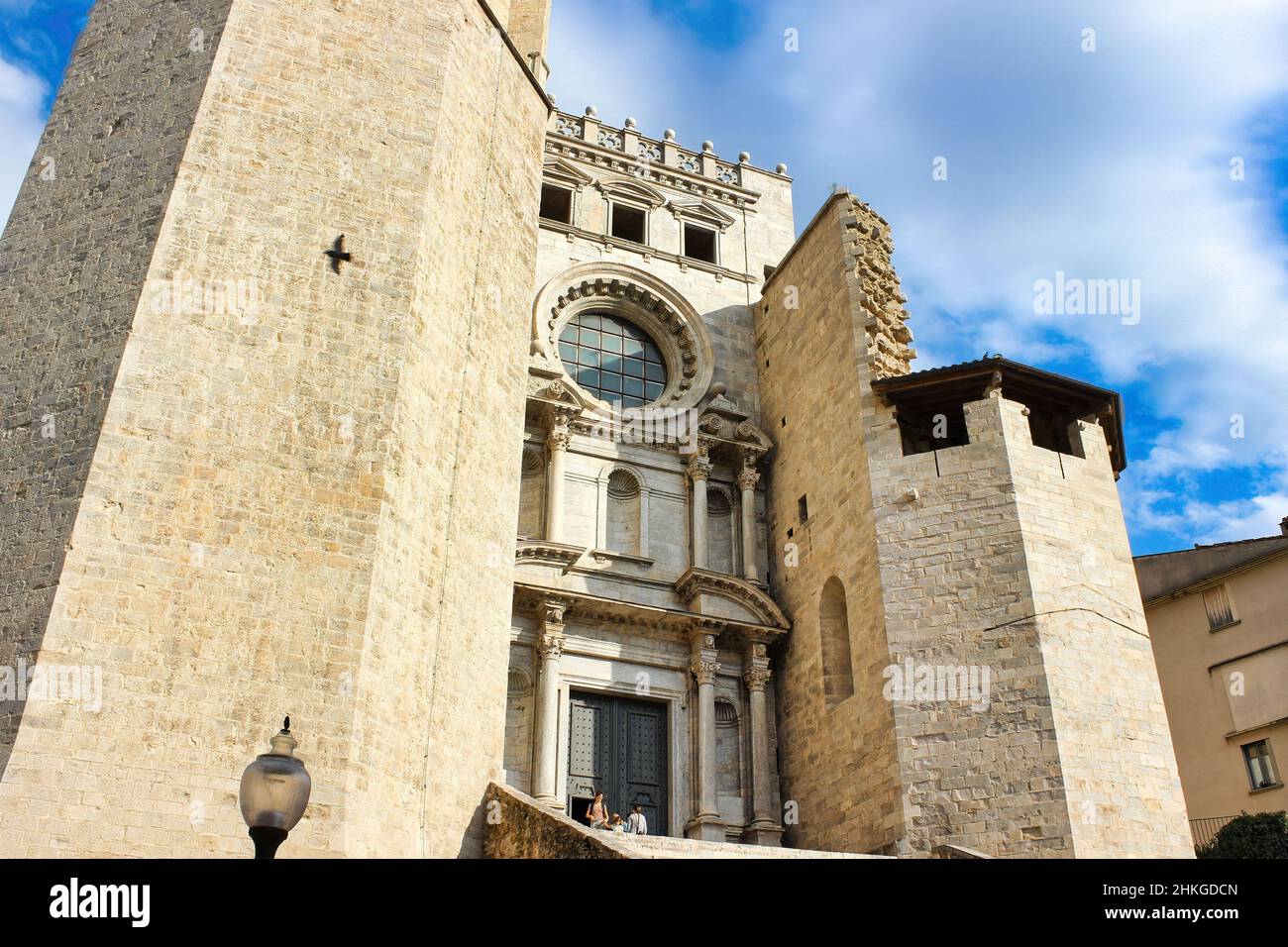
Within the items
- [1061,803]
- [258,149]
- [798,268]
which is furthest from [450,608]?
[798,268]

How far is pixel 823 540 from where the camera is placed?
53.3ft

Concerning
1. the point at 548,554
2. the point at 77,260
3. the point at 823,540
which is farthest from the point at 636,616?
the point at 77,260

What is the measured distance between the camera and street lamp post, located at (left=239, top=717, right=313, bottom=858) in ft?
A: 19.4

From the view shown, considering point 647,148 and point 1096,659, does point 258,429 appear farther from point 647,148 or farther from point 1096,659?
point 647,148

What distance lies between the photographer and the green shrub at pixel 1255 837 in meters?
15.6

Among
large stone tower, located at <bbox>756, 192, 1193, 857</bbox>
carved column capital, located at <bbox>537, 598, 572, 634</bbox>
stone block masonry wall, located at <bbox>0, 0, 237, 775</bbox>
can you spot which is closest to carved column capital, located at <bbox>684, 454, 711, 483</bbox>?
large stone tower, located at <bbox>756, 192, 1193, 857</bbox>

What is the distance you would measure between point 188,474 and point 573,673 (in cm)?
640

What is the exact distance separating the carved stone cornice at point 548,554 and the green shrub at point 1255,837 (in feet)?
32.0

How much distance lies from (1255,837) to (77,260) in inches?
643

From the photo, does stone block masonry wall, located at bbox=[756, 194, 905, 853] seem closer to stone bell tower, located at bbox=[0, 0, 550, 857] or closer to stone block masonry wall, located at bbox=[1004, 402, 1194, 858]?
stone block masonry wall, located at bbox=[1004, 402, 1194, 858]

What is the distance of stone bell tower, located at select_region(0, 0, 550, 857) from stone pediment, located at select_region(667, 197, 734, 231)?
6303 mm

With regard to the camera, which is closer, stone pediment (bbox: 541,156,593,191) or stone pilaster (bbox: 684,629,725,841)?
stone pilaster (bbox: 684,629,725,841)

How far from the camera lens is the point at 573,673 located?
15586mm

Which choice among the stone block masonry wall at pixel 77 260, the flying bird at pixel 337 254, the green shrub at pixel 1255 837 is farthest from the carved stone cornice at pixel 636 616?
the green shrub at pixel 1255 837
